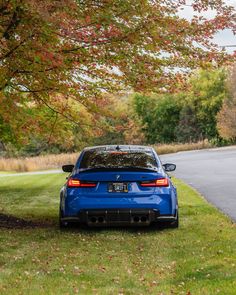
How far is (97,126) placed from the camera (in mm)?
14102

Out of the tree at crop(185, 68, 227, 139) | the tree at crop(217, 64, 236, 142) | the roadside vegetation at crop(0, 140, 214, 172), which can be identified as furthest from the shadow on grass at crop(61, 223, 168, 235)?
the tree at crop(185, 68, 227, 139)

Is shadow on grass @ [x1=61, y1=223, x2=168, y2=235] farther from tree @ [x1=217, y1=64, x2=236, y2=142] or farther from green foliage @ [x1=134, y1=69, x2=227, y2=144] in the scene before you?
green foliage @ [x1=134, y1=69, x2=227, y2=144]

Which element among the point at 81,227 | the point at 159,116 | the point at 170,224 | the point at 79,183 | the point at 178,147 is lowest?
the point at 178,147

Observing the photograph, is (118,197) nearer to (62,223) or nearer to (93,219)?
(93,219)

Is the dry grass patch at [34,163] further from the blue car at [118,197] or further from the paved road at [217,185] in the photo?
the blue car at [118,197]

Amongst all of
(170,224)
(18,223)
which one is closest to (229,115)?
(18,223)

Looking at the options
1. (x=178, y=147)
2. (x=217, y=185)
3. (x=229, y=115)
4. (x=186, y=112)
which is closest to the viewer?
(x=217, y=185)

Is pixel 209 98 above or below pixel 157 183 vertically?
above

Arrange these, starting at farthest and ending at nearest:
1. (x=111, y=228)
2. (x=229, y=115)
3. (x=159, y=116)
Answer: (x=159, y=116) → (x=229, y=115) → (x=111, y=228)

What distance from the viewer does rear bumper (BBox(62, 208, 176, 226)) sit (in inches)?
373

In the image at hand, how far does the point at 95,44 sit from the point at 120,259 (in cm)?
359

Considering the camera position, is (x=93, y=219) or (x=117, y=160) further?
(x=117, y=160)

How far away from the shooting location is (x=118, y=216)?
951 cm

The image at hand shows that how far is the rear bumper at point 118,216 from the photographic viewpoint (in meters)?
9.48
